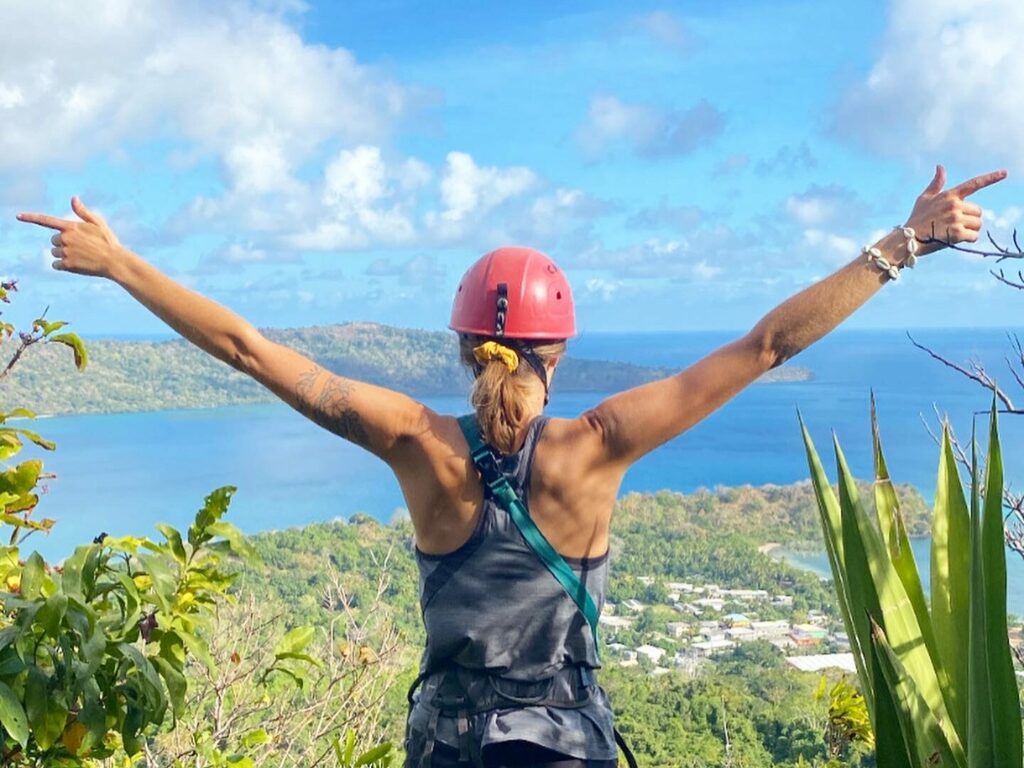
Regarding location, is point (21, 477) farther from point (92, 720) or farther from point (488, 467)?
point (488, 467)

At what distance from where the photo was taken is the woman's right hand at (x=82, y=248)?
218 centimetres

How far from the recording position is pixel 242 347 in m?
2.14

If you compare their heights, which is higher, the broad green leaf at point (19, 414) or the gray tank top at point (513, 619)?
the broad green leaf at point (19, 414)

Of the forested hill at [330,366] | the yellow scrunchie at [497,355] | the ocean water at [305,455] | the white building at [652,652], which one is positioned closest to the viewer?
the yellow scrunchie at [497,355]

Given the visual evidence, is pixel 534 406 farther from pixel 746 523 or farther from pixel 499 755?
pixel 746 523

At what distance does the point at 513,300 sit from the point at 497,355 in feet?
0.48

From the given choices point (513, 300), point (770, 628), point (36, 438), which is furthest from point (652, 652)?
point (36, 438)

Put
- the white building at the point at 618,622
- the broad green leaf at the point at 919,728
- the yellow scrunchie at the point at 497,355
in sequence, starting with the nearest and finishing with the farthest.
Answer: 1. the broad green leaf at the point at 919,728
2. the yellow scrunchie at the point at 497,355
3. the white building at the point at 618,622

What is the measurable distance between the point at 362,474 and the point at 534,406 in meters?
47.2

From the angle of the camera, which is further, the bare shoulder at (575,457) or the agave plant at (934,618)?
the bare shoulder at (575,457)

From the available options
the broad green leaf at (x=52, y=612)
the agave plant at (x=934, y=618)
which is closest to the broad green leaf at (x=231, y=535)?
the broad green leaf at (x=52, y=612)

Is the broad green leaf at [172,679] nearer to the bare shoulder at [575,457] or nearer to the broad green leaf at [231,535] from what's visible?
the broad green leaf at [231,535]

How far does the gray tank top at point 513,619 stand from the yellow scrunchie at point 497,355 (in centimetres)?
14

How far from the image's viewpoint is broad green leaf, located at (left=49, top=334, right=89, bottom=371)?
6.95ft
